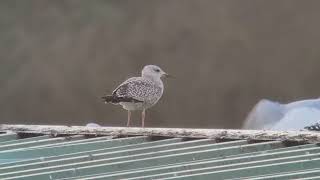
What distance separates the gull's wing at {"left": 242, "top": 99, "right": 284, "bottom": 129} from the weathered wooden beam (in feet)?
7.09

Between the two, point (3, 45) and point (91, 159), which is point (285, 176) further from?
point (3, 45)

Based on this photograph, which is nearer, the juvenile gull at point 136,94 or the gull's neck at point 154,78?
the juvenile gull at point 136,94

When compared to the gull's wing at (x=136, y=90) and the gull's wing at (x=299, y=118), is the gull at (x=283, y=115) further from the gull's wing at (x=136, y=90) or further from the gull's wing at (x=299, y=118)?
the gull's wing at (x=136, y=90)

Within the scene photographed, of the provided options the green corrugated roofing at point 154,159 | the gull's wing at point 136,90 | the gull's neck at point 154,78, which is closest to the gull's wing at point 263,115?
the gull's neck at point 154,78

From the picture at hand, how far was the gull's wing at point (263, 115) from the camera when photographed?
5270 millimetres

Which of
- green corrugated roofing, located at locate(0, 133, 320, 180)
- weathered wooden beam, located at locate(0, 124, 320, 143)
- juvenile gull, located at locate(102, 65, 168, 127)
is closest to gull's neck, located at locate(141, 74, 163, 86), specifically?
juvenile gull, located at locate(102, 65, 168, 127)

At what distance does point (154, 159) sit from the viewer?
Result: 2660 mm

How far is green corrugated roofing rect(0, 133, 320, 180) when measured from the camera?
2398mm

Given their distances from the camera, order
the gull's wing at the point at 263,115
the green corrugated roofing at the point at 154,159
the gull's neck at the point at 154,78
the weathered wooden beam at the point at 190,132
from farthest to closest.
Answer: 1. the gull's wing at the point at 263,115
2. the gull's neck at the point at 154,78
3. the weathered wooden beam at the point at 190,132
4. the green corrugated roofing at the point at 154,159

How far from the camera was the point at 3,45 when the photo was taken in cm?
572

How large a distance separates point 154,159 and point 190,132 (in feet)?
1.20

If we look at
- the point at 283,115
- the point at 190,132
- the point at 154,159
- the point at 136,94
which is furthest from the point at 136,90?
the point at 283,115

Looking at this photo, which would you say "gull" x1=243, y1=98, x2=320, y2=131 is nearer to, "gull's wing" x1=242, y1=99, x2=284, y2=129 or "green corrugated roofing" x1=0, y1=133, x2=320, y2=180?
"gull's wing" x1=242, y1=99, x2=284, y2=129

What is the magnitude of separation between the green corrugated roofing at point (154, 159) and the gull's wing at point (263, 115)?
2.33 metres
